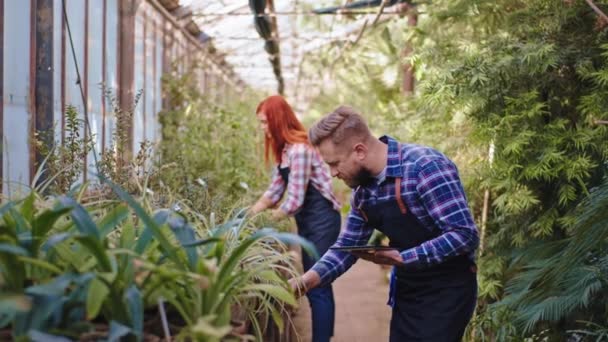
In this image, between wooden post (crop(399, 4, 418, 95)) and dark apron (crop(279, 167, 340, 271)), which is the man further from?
wooden post (crop(399, 4, 418, 95))

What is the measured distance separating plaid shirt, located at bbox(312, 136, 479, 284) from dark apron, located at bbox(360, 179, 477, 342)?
0.03 metres

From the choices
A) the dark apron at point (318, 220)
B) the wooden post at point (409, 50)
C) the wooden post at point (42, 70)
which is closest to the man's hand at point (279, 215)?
the dark apron at point (318, 220)

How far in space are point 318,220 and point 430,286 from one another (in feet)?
6.46

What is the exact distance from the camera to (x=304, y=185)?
468 centimetres

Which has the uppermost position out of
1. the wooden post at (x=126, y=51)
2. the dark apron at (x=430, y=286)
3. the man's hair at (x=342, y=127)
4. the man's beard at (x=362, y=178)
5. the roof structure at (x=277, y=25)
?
the roof structure at (x=277, y=25)

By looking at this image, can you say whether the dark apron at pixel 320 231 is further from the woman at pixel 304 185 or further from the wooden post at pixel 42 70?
the wooden post at pixel 42 70

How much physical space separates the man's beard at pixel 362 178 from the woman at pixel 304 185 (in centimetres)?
182

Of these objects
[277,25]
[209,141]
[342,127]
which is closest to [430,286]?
[342,127]

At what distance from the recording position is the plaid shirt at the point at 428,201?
264cm

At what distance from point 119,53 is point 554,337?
4073 millimetres

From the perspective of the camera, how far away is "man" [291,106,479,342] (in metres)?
2.66

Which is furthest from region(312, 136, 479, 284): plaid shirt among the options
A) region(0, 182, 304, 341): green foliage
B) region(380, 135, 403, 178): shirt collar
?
region(0, 182, 304, 341): green foliage

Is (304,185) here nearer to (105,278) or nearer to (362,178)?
(362,178)

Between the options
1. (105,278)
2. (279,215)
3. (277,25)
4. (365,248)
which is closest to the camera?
(105,278)
